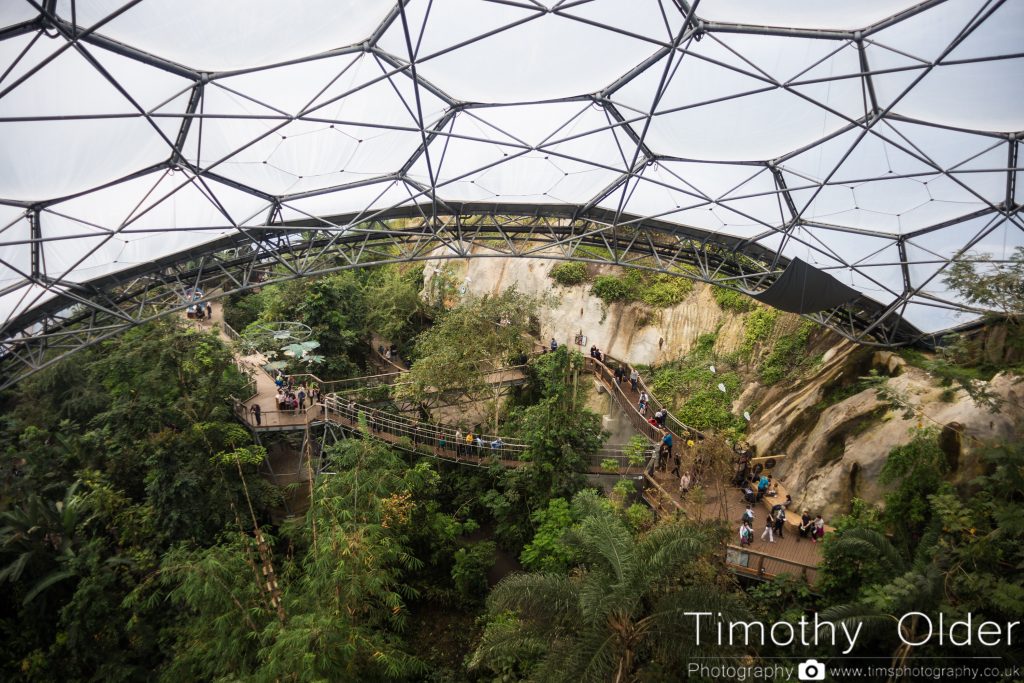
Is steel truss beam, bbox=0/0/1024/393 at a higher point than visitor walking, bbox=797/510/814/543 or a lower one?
higher

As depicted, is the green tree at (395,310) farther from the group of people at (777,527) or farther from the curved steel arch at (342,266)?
the group of people at (777,527)

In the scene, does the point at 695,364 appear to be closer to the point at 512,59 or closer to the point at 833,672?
the point at 833,672

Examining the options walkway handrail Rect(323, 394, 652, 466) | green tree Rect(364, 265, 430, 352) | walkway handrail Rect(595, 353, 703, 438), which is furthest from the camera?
green tree Rect(364, 265, 430, 352)

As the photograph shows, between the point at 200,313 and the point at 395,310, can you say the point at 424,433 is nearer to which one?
the point at 395,310

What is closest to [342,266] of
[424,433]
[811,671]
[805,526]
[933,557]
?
[424,433]

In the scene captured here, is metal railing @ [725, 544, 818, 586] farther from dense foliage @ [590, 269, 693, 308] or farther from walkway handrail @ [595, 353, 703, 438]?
dense foliage @ [590, 269, 693, 308]

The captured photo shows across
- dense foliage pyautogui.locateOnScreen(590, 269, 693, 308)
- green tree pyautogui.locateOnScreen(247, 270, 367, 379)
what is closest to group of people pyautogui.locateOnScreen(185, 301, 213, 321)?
green tree pyautogui.locateOnScreen(247, 270, 367, 379)
